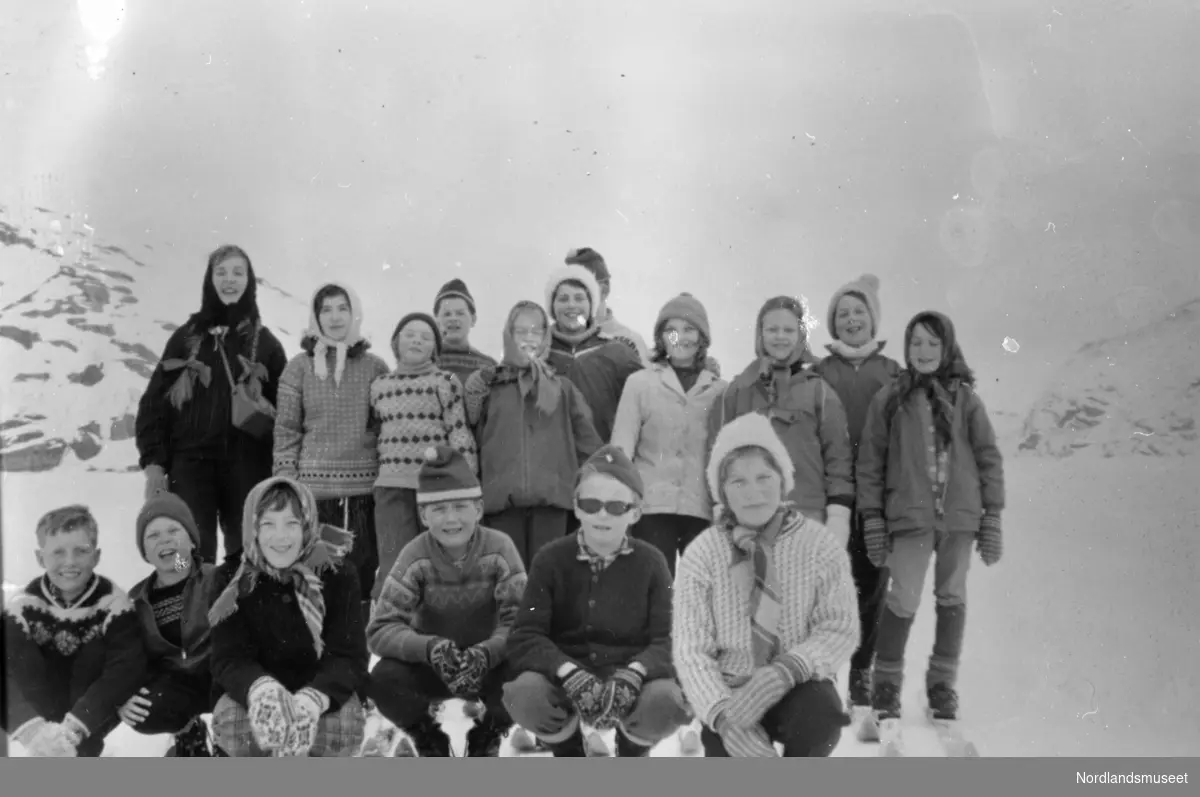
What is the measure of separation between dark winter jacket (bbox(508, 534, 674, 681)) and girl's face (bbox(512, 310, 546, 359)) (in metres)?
0.69

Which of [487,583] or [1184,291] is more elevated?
[1184,291]

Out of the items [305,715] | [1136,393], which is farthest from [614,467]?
[1136,393]

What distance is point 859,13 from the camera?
3869 millimetres

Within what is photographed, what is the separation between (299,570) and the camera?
352cm

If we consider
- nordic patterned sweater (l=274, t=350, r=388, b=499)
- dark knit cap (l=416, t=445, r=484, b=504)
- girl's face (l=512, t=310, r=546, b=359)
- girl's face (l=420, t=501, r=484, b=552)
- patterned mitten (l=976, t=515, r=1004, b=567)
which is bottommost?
patterned mitten (l=976, t=515, r=1004, b=567)

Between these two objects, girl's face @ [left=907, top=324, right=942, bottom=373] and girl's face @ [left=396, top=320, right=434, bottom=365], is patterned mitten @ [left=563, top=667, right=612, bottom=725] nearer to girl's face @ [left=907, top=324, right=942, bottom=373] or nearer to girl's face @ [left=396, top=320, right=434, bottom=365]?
girl's face @ [left=396, top=320, right=434, bottom=365]

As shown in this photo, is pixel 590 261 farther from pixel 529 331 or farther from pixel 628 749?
pixel 628 749

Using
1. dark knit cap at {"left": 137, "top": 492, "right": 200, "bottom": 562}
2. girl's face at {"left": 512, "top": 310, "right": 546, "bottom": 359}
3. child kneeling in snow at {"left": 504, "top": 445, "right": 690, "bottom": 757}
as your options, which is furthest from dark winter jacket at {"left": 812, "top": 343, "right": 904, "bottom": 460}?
dark knit cap at {"left": 137, "top": 492, "right": 200, "bottom": 562}

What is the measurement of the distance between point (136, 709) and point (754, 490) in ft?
6.84

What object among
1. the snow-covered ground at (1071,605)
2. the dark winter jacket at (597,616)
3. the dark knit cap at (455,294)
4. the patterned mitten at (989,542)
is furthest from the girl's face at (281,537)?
the patterned mitten at (989,542)

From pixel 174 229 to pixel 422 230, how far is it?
842 millimetres

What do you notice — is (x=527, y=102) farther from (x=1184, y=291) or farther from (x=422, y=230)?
(x=1184, y=291)

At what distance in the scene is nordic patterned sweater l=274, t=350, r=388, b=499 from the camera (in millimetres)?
3711
